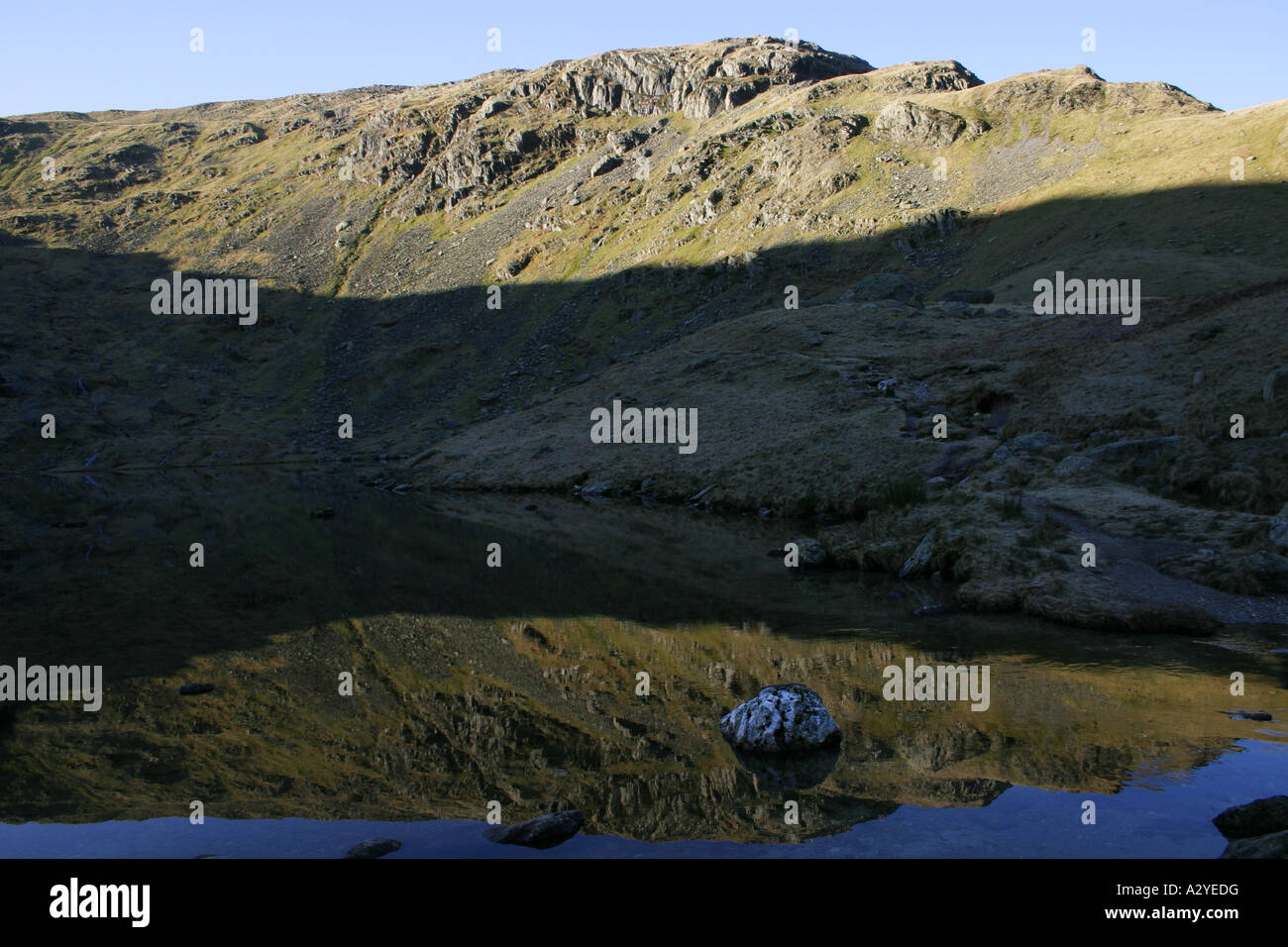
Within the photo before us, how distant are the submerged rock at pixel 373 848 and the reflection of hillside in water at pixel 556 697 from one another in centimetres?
85

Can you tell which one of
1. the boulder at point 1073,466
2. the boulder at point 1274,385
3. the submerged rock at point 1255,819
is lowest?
the submerged rock at point 1255,819

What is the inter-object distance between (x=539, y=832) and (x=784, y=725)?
13.3 ft

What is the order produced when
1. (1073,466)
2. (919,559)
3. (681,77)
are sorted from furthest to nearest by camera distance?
(681,77) → (1073,466) → (919,559)

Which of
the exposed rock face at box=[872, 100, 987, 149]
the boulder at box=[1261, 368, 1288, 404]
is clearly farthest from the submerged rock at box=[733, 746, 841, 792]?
the exposed rock face at box=[872, 100, 987, 149]

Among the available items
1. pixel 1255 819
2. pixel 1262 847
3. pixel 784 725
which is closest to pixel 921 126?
pixel 784 725

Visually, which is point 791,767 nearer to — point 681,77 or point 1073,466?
point 1073,466

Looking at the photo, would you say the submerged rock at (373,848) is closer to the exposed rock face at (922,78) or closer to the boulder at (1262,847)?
the boulder at (1262,847)

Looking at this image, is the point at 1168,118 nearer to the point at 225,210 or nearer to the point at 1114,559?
the point at 1114,559

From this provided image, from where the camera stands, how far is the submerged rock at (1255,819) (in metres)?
8.68

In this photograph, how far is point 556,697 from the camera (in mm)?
14445

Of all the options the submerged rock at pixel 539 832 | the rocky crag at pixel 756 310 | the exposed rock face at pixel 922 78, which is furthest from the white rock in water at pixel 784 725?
the exposed rock face at pixel 922 78

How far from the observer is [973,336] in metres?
53.8
